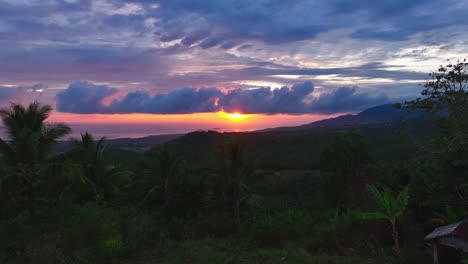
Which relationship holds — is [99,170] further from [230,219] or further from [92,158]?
[230,219]

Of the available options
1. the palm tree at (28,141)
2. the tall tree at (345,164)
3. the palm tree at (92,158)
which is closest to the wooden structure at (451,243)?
the palm tree at (28,141)

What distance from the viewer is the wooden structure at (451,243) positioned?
7.06 meters

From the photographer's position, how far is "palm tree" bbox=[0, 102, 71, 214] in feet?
39.2

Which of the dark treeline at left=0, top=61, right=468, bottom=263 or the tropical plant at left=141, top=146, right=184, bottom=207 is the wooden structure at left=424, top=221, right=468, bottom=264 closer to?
the dark treeline at left=0, top=61, right=468, bottom=263

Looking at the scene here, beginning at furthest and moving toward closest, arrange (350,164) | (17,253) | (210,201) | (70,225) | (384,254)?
1. (350,164)
2. (210,201)
3. (70,225)
4. (384,254)
5. (17,253)

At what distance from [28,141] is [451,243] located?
40.7 ft

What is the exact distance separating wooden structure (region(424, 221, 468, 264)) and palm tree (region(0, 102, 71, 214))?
39.7 feet

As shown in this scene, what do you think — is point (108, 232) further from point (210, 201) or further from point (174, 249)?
point (210, 201)

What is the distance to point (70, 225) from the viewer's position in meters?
10.7

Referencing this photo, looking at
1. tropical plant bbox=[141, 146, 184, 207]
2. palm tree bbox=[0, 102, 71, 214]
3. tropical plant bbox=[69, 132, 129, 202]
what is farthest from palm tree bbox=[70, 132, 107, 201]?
palm tree bbox=[0, 102, 71, 214]

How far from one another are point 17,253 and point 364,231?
388 inches

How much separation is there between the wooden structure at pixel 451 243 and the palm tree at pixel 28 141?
1210cm

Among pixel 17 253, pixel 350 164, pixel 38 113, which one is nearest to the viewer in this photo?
pixel 17 253

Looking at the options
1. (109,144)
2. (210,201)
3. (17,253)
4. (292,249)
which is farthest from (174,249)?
(109,144)
